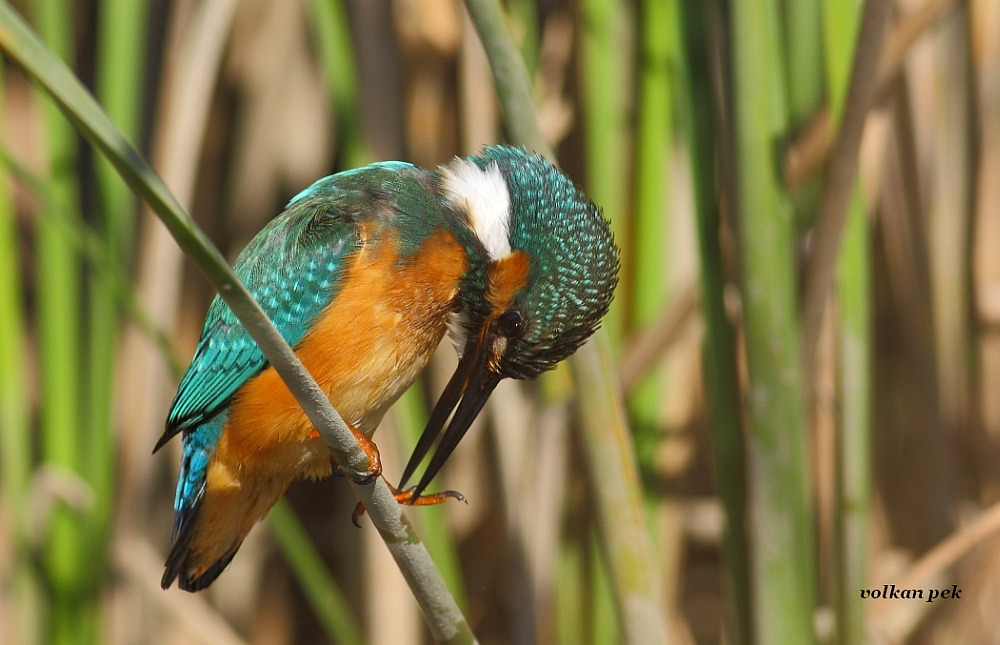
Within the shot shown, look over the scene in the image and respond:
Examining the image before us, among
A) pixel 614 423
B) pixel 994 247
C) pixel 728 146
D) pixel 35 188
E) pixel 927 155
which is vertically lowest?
pixel 994 247

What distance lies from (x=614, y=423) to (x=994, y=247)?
1185 mm

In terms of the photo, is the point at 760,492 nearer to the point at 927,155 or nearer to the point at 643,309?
the point at 643,309

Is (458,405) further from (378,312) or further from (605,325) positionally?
(605,325)

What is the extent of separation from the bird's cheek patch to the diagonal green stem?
460 millimetres

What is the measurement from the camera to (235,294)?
2.02 feet

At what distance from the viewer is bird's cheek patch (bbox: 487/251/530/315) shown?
129 cm

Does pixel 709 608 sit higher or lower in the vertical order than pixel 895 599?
lower

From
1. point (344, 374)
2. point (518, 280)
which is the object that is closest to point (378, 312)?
point (344, 374)

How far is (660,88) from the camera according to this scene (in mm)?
1470

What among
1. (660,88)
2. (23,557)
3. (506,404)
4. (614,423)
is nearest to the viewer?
(614,423)

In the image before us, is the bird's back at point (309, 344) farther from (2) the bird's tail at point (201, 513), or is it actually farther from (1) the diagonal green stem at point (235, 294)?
(1) the diagonal green stem at point (235, 294)

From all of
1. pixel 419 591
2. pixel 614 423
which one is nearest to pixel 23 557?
pixel 419 591

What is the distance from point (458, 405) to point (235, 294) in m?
0.65

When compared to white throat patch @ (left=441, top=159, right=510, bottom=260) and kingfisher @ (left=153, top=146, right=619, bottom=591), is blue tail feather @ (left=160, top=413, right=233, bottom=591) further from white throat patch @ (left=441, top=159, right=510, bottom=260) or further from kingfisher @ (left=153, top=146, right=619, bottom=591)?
white throat patch @ (left=441, top=159, right=510, bottom=260)
